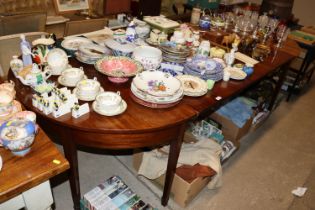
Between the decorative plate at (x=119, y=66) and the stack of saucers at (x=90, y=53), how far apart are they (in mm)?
66

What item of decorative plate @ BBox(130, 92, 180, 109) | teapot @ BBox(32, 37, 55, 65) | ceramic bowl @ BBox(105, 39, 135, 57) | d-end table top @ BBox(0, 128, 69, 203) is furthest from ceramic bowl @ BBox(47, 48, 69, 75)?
d-end table top @ BBox(0, 128, 69, 203)

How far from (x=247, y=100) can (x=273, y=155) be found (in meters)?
0.52

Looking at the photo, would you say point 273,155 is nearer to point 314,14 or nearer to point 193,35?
→ point 193,35

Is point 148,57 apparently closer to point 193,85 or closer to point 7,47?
point 193,85

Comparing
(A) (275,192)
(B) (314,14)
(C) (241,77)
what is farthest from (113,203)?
(B) (314,14)

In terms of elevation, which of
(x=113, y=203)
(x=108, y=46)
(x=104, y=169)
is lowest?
(x=104, y=169)

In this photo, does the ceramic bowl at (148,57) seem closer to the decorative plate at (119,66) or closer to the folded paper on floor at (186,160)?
the decorative plate at (119,66)

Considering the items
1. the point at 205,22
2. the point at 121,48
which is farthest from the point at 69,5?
the point at 121,48

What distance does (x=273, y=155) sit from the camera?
2.18 metres

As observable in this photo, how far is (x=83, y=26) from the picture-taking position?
1968 millimetres

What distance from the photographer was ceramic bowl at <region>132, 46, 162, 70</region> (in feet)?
4.73

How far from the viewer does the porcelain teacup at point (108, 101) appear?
109 cm

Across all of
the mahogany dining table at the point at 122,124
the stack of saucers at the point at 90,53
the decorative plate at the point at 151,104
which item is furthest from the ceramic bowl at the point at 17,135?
the stack of saucers at the point at 90,53

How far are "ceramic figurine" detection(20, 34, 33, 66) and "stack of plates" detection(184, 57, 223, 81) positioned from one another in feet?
2.60
